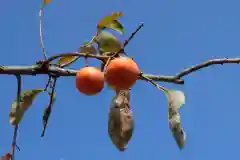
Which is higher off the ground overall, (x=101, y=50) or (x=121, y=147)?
(x=101, y=50)

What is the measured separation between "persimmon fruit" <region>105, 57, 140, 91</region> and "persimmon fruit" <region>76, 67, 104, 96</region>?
0.07ft

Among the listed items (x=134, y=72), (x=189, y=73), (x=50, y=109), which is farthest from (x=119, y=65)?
(x=50, y=109)

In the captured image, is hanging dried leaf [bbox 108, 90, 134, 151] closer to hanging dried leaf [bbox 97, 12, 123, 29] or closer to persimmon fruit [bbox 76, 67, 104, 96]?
persimmon fruit [bbox 76, 67, 104, 96]

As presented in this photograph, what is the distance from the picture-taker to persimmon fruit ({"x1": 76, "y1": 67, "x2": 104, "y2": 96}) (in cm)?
122

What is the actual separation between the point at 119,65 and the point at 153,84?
10 centimetres

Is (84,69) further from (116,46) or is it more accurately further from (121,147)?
(121,147)

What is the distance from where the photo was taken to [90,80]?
121cm

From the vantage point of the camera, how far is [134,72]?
1.21 metres

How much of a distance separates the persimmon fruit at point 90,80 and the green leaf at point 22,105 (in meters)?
0.18

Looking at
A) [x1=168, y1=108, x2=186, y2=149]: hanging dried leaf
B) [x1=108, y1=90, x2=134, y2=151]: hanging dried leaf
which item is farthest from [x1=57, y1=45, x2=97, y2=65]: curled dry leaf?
[x1=168, y1=108, x2=186, y2=149]: hanging dried leaf

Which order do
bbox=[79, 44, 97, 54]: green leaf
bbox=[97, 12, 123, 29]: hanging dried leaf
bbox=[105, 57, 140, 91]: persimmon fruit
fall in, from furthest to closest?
1. bbox=[97, 12, 123, 29]: hanging dried leaf
2. bbox=[79, 44, 97, 54]: green leaf
3. bbox=[105, 57, 140, 91]: persimmon fruit

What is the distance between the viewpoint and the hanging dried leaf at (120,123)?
132cm

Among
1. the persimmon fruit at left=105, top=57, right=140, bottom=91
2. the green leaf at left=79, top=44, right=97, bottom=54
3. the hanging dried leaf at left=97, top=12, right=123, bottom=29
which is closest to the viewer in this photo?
the persimmon fruit at left=105, top=57, right=140, bottom=91

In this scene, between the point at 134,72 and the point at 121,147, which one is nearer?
the point at 134,72
